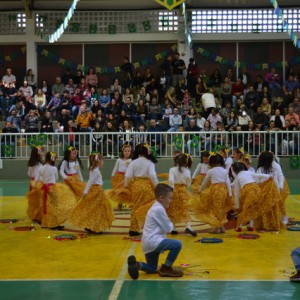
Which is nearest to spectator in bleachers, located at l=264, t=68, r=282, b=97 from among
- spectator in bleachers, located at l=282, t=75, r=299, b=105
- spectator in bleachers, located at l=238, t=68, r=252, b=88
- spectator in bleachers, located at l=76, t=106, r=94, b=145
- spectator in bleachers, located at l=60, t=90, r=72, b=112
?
spectator in bleachers, located at l=282, t=75, r=299, b=105

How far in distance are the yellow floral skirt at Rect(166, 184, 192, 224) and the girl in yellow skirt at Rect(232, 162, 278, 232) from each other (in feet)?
3.07

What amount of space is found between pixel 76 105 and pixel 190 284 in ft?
58.1

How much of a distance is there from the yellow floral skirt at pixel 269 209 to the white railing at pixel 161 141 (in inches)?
378

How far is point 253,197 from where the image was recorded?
11594 millimetres

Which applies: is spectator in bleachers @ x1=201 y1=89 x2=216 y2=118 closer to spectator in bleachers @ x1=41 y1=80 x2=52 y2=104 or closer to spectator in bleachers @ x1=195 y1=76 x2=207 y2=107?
spectator in bleachers @ x1=195 y1=76 x2=207 y2=107

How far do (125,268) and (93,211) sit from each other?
3.00 metres

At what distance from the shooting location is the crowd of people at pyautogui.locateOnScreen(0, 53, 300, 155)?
22.4 metres

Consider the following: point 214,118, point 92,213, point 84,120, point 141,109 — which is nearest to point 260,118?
point 214,118

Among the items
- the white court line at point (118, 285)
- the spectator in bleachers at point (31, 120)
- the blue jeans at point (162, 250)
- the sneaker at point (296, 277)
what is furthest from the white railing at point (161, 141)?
the sneaker at point (296, 277)

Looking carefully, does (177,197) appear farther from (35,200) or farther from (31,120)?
(31,120)

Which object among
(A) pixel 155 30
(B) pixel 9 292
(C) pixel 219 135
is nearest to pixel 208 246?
(B) pixel 9 292

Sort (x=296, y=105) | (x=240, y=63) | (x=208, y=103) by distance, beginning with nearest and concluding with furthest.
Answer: (x=296, y=105), (x=208, y=103), (x=240, y=63)

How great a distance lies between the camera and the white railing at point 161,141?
21.6 m

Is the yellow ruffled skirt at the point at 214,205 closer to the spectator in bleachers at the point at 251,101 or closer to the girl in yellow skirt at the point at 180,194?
the girl in yellow skirt at the point at 180,194
